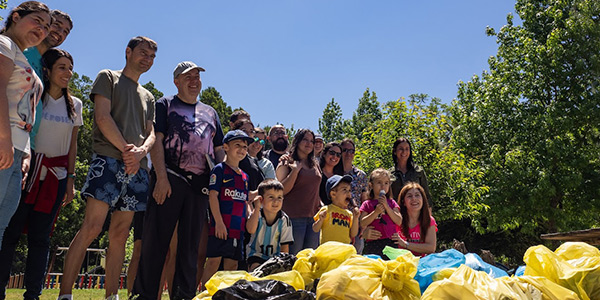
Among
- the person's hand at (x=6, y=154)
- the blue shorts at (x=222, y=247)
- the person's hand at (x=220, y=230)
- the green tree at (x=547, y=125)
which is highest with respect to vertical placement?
the green tree at (x=547, y=125)

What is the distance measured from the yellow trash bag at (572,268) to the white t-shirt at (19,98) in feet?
10.8

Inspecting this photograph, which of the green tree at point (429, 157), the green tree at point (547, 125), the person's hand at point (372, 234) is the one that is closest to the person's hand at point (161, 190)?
the person's hand at point (372, 234)

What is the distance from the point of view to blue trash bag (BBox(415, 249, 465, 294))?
307 centimetres

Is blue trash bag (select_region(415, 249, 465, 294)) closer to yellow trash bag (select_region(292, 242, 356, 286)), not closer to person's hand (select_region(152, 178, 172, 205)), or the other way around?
yellow trash bag (select_region(292, 242, 356, 286))

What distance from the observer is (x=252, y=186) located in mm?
5652

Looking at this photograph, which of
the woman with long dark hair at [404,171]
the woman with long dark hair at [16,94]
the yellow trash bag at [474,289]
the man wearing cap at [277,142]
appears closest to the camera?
the yellow trash bag at [474,289]

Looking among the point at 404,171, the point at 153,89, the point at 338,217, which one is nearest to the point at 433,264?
the point at 338,217

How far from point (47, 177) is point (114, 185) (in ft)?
1.89

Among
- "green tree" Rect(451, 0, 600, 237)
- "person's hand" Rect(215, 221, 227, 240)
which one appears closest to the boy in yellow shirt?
"person's hand" Rect(215, 221, 227, 240)

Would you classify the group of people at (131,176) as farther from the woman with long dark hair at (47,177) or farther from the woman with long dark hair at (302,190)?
the woman with long dark hair at (302,190)

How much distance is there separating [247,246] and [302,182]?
1343mm

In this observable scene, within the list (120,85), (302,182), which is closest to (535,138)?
(302,182)

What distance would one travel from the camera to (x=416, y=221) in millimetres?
5586

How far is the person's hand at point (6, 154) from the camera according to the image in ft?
9.06
